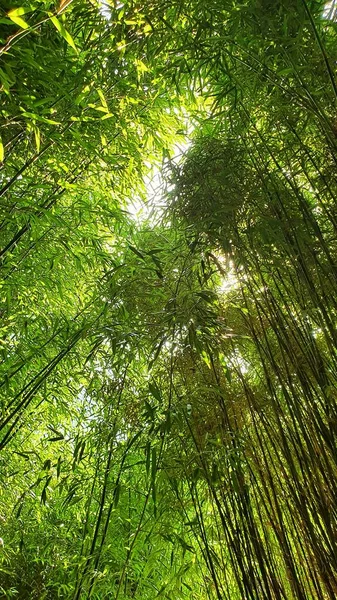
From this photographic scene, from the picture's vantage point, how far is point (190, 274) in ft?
6.94

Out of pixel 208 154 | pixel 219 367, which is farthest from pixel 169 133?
pixel 219 367

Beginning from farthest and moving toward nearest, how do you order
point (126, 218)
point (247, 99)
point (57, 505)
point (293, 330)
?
1. point (57, 505)
2. point (126, 218)
3. point (247, 99)
4. point (293, 330)

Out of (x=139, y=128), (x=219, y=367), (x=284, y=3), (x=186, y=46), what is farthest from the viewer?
(x=139, y=128)

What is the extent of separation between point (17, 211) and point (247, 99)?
1220 mm

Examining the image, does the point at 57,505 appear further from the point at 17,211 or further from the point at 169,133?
the point at 169,133

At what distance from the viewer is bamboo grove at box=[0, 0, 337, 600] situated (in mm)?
1815

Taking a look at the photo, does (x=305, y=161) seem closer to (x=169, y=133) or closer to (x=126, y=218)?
(x=169, y=133)

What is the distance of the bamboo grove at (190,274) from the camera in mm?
1815

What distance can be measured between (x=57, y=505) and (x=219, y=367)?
182 cm

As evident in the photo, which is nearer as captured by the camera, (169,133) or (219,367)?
(219,367)

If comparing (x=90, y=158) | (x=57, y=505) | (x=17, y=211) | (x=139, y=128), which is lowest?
(x=57, y=505)

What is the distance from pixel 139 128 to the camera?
2703 millimetres

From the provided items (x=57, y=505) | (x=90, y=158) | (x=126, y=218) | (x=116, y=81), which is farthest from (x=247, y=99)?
(x=57, y=505)

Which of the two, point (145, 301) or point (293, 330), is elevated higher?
point (145, 301)
